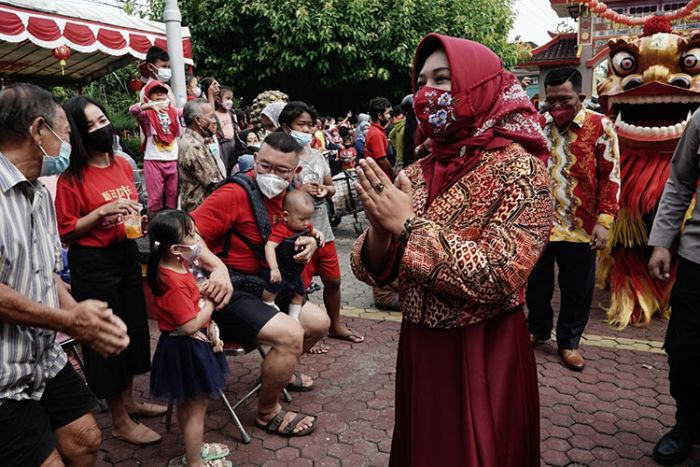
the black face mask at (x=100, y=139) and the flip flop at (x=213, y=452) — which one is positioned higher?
the black face mask at (x=100, y=139)

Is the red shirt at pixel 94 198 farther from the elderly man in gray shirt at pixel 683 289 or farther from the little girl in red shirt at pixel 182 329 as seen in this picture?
the elderly man in gray shirt at pixel 683 289

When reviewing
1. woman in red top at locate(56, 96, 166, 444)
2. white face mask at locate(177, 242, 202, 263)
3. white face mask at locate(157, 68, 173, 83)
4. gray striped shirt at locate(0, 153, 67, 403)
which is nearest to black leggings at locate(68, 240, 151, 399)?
woman in red top at locate(56, 96, 166, 444)

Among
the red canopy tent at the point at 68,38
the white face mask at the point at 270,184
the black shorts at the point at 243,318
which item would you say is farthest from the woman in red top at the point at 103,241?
the red canopy tent at the point at 68,38

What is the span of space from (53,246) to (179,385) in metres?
0.99

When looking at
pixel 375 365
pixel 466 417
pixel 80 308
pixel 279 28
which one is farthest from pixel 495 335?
pixel 279 28

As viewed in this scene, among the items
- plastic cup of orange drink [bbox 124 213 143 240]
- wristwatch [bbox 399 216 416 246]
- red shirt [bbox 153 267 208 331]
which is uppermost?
wristwatch [bbox 399 216 416 246]

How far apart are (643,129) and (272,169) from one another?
11.5ft

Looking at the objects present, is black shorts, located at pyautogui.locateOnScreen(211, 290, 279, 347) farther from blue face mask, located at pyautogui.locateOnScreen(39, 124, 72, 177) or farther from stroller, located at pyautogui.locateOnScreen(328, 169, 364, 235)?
stroller, located at pyautogui.locateOnScreen(328, 169, 364, 235)

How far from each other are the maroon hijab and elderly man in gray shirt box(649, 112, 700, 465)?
4.38 ft

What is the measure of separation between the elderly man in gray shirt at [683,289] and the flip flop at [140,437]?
9.52 feet

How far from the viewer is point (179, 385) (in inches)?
108

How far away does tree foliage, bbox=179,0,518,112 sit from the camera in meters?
14.6

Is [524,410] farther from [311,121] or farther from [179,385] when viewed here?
[311,121]

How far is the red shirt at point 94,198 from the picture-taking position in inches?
117
